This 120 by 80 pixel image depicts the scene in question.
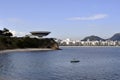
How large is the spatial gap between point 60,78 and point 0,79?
11.5m

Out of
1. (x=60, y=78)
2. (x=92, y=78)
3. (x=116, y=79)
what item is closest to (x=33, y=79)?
(x=60, y=78)

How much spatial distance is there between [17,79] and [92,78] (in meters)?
13.9

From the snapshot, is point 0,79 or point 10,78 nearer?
point 0,79

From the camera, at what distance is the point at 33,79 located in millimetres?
56906

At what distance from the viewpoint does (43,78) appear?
192 feet

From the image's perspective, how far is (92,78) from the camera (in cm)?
5791

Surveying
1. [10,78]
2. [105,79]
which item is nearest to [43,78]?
[10,78]

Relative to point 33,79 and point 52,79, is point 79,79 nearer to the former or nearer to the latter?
point 52,79

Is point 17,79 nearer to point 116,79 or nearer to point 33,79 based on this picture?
point 33,79

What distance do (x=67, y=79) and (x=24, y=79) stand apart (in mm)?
7860

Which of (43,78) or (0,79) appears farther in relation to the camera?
(43,78)

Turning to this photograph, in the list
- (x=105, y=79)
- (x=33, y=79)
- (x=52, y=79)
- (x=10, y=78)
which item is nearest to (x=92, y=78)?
(x=105, y=79)

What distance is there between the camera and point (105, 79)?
5641 cm

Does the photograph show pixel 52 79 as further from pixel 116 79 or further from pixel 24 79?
pixel 116 79
